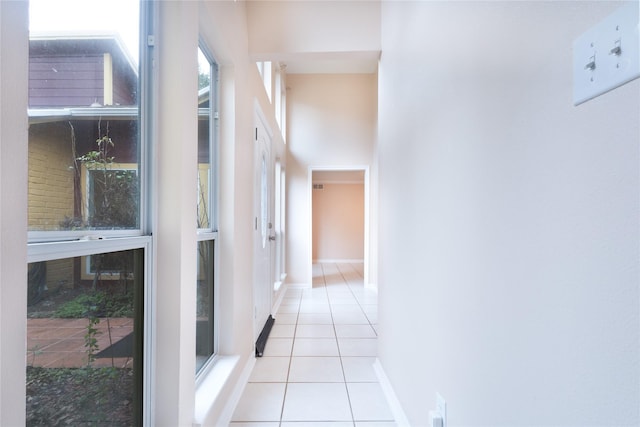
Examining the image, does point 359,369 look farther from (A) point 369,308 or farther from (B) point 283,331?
(A) point 369,308

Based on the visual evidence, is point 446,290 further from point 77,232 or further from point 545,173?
point 77,232

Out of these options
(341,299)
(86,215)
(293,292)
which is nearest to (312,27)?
(86,215)

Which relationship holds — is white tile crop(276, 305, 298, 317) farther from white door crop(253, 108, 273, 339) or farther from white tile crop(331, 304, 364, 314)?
white tile crop(331, 304, 364, 314)

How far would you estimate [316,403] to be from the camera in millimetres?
1899

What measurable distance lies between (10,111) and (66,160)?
0.93ft

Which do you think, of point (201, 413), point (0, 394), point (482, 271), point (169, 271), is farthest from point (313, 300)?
point (0, 394)

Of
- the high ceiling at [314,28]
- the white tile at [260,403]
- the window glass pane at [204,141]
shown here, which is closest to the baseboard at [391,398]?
the white tile at [260,403]

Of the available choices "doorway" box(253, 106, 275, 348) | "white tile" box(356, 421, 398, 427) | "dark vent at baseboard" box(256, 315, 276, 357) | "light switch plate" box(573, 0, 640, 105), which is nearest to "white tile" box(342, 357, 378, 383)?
"white tile" box(356, 421, 398, 427)

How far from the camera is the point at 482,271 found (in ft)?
3.02

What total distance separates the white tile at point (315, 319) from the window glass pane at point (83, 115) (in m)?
2.65

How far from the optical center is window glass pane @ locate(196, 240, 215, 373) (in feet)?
5.61

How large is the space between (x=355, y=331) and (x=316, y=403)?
133 centimetres

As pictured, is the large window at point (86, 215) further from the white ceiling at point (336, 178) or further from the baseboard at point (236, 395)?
the white ceiling at point (336, 178)

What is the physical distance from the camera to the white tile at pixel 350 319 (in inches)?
135
